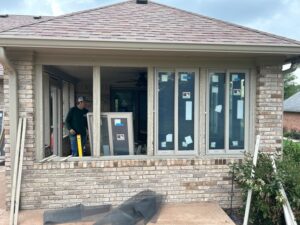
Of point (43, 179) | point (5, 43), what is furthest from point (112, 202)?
point (5, 43)

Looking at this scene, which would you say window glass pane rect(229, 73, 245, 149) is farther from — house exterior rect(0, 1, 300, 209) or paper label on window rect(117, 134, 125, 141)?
paper label on window rect(117, 134, 125, 141)

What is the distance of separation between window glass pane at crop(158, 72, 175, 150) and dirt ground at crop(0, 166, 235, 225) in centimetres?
95

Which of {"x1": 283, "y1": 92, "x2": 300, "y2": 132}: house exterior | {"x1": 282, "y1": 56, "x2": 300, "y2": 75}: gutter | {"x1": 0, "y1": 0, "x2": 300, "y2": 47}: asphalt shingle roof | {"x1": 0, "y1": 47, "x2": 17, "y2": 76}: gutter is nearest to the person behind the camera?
{"x1": 0, "y1": 47, "x2": 17, "y2": 76}: gutter

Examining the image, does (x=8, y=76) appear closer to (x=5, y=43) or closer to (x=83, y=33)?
(x=5, y=43)

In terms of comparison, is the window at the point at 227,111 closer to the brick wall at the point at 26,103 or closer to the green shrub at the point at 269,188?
the green shrub at the point at 269,188

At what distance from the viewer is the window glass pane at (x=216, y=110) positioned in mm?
4691

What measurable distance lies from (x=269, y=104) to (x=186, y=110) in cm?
132

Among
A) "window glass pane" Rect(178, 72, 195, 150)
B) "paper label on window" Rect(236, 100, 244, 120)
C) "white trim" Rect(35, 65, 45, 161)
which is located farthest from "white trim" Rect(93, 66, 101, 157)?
"paper label on window" Rect(236, 100, 244, 120)

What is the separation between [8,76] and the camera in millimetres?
4176

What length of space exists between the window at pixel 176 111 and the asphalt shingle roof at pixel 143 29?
63 centimetres

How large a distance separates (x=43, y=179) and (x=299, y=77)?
6125cm

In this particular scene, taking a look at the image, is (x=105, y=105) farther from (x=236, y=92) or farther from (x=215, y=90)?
(x=236, y=92)

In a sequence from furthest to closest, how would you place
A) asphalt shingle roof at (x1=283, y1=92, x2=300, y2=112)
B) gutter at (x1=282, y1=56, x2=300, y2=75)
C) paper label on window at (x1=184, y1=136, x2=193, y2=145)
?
asphalt shingle roof at (x1=283, y1=92, x2=300, y2=112), paper label on window at (x1=184, y1=136, x2=193, y2=145), gutter at (x1=282, y1=56, x2=300, y2=75)

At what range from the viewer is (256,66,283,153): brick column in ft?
15.1
